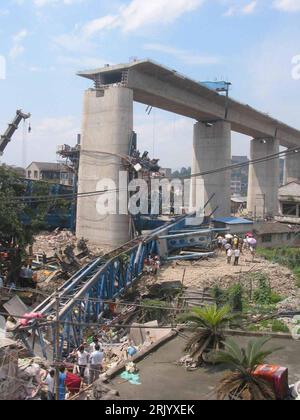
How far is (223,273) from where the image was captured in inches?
927

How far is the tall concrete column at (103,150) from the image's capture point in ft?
102

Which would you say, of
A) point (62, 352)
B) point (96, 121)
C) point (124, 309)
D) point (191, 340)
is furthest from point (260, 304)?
point (96, 121)

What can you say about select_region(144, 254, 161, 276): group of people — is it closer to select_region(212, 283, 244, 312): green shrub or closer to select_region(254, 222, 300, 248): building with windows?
select_region(212, 283, 244, 312): green shrub

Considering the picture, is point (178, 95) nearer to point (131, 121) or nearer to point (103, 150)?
point (131, 121)

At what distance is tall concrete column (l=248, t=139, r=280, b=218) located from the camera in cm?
5697

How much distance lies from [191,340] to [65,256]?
572 inches

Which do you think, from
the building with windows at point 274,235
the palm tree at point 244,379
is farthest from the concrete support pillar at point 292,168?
the palm tree at point 244,379

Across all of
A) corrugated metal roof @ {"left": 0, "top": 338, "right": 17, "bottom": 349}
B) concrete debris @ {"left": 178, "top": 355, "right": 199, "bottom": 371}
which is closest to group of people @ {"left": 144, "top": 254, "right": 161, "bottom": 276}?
corrugated metal roof @ {"left": 0, "top": 338, "right": 17, "bottom": 349}

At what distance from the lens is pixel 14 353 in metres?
10.7

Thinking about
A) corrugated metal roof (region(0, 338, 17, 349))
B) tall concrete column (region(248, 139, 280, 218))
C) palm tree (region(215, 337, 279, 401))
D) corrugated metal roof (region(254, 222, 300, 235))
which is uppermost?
tall concrete column (region(248, 139, 280, 218))

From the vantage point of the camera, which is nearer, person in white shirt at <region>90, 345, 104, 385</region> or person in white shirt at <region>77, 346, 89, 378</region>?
person in white shirt at <region>90, 345, 104, 385</region>

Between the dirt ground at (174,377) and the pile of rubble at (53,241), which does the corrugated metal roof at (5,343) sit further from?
the pile of rubble at (53,241)

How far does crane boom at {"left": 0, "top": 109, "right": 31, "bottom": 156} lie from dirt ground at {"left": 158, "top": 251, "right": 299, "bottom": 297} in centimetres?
1894

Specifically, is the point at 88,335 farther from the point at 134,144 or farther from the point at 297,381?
the point at 134,144
